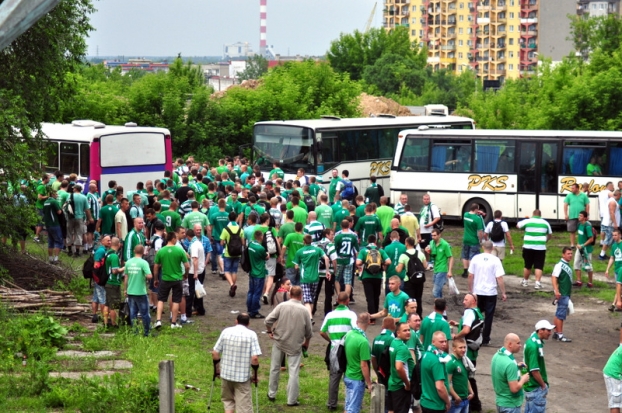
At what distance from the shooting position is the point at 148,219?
21.8 meters

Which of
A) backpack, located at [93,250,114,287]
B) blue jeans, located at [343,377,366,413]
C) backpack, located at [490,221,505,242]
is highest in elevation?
backpack, located at [490,221,505,242]

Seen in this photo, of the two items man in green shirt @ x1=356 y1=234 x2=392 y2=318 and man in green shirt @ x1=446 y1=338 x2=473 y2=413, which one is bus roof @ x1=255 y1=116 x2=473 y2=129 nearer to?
man in green shirt @ x1=356 y1=234 x2=392 y2=318

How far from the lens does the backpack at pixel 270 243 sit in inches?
752

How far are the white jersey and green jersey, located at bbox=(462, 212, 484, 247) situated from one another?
4.62 meters

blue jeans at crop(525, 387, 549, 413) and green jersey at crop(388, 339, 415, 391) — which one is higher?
green jersey at crop(388, 339, 415, 391)

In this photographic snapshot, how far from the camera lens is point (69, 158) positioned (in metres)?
30.6

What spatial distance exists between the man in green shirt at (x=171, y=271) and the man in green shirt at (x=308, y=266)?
1.89 m

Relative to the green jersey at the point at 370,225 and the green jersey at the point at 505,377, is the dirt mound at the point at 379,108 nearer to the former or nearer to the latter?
the green jersey at the point at 370,225

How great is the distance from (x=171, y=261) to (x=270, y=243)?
7.65 feet

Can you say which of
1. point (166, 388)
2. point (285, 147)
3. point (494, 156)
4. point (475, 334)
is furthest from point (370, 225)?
point (285, 147)

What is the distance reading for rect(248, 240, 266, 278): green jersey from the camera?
60.3 ft

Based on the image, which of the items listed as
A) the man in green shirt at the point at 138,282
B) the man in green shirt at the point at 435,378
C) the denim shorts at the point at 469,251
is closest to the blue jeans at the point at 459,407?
the man in green shirt at the point at 435,378

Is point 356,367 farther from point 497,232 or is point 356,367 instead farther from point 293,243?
point 497,232

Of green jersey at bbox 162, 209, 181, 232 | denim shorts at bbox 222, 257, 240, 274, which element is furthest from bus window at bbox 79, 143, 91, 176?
denim shorts at bbox 222, 257, 240, 274
